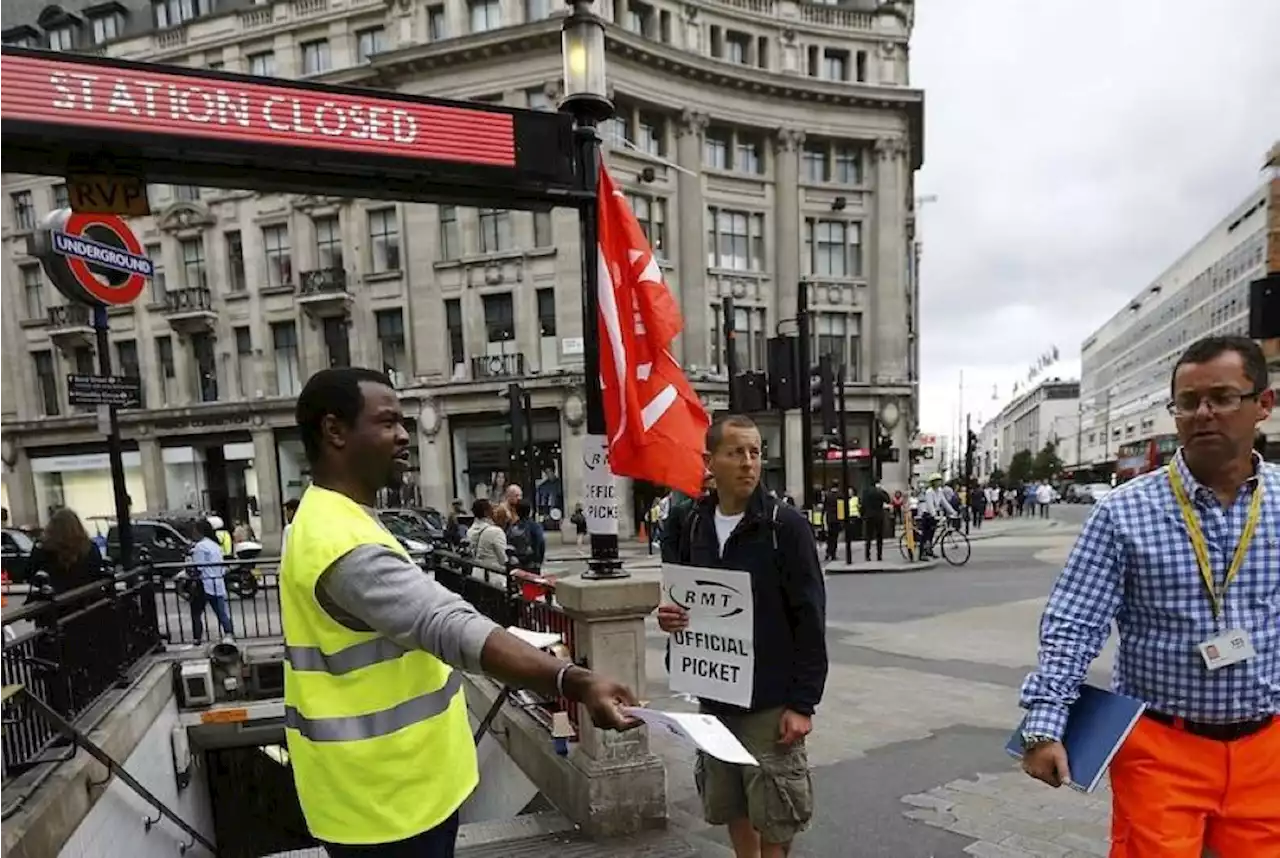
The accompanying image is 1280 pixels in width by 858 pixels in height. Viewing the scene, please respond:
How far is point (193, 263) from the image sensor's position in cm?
3142

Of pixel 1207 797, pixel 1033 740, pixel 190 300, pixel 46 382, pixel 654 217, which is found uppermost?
pixel 654 217

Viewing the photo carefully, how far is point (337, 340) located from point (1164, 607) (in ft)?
102

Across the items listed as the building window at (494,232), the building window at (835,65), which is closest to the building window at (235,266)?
the building window at (494,232)

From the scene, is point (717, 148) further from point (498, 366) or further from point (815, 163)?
point (498, 366)

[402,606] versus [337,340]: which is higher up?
[337,340]

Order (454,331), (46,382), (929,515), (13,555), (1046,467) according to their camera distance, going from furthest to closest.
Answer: (1046,467)
(46,382)
(454,331)
(13,555)
(929,515)

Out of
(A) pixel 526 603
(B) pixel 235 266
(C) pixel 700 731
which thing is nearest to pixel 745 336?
(B) pixel 235 266

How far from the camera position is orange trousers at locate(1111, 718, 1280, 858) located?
2051 mm

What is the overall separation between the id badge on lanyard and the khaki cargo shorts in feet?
4.67

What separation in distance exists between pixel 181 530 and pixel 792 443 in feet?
71.8

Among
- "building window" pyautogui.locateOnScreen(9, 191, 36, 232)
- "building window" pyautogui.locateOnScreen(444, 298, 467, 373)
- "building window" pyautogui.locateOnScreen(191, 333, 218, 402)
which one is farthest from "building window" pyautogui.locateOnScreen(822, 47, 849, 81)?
"building window" pyautogui.locateOnScreen(9, 191, 36, 232)

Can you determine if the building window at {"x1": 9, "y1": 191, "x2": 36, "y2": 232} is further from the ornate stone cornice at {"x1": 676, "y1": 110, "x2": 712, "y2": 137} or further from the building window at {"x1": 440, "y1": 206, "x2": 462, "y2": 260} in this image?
the ornate stone cornice at {"x1": 676, "y1": 110, "x2": 712, "y2": 137}

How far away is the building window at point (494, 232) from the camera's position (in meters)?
27.9

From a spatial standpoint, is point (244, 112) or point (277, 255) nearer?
point (244, 112)
